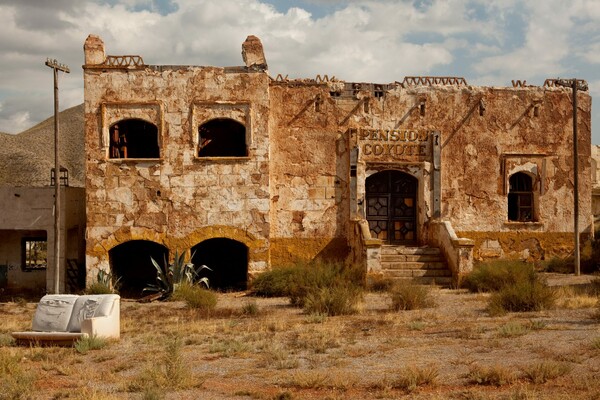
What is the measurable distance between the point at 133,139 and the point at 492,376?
49.3ft

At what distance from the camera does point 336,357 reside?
9.29 m

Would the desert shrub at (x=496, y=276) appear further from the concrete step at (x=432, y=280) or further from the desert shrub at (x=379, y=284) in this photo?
the desert shrub at (x=379, y=284)

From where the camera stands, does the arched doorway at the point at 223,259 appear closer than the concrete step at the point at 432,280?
No

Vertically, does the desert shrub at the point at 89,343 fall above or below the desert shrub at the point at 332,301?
below

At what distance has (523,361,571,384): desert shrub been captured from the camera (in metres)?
7.67

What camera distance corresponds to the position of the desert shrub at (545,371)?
302 inches

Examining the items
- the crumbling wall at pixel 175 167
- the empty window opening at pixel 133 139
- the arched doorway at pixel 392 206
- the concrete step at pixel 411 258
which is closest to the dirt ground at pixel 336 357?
the concrete step at pixel 411 258

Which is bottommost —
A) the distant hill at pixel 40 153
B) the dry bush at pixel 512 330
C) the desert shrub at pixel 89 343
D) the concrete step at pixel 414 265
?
the desert shrub at pixel 89 343

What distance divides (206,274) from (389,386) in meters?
14.1

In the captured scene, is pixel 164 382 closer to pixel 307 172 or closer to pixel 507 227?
pixel 307 172

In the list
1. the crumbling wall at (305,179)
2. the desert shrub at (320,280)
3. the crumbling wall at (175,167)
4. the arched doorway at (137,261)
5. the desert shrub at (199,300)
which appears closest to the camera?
the desert shrub at (320,280)

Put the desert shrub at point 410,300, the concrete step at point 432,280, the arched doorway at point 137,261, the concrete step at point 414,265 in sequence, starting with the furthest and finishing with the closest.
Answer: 1. the arched doorway at point 137,261
2. the concrete step at point 414,265
3. the concrete step at point 432,280
4. the desert shrub at point 410,300

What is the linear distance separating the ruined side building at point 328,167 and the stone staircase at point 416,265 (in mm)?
39

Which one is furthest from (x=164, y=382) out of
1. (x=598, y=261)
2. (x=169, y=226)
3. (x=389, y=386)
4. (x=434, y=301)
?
(x=598, y=261)
